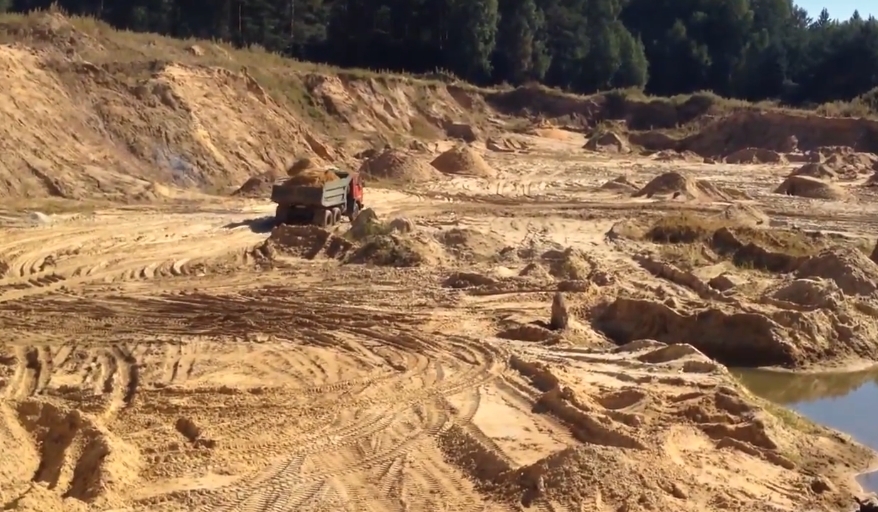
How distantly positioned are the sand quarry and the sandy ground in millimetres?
42

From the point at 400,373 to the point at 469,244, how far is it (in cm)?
804

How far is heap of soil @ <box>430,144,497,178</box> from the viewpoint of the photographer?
36875 mm

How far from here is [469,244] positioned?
20672 mm

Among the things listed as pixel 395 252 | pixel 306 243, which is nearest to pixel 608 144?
pixel 306 243

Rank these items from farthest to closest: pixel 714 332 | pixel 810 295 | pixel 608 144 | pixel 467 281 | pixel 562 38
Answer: pixel 562 38, pixel 608 144, pixel 467 281, pixel 810 295, pixel 714 332

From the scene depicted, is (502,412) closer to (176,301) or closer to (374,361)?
(374,361)

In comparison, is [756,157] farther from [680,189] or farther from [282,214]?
[282,214]

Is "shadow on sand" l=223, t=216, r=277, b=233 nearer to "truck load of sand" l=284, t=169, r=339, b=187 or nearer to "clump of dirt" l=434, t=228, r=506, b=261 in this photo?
"truck load of sand" l=284, t=169, r=339, b=187

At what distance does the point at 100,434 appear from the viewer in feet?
32.0

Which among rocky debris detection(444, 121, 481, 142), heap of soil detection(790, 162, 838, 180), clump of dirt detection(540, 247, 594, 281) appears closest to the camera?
clump of dirt detection(540, 247, 594, 281)

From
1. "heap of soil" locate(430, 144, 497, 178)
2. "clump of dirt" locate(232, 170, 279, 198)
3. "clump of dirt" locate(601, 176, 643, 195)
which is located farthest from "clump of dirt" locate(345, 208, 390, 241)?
"heap of soil" locate(430, 144, 497, 178)

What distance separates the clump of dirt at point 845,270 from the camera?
1770cm

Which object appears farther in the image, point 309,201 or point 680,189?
point 680,189

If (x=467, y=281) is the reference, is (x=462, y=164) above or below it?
above
